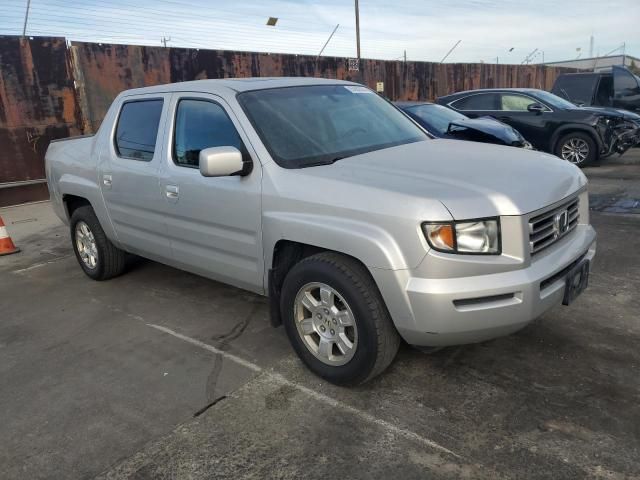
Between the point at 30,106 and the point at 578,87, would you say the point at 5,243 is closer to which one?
the point at 30,106

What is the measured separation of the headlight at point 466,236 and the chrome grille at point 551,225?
212 millimetres

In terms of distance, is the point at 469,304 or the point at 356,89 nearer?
the point at 469,304

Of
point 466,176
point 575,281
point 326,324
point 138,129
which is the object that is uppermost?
point 138,129

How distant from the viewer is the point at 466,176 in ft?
9.48

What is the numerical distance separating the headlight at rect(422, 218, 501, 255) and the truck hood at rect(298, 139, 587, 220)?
5 centimetres

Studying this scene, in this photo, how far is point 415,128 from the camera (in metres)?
4.20

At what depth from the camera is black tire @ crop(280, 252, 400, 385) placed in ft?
9.18

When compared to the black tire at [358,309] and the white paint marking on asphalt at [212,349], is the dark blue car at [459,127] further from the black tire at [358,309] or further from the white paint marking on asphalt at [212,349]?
the black tire at [358,309]

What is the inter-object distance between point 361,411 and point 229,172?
154 cm

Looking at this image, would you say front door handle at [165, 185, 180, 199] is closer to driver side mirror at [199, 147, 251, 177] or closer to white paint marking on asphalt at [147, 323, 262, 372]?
driver side mirror at [199, 147, 251, 177]

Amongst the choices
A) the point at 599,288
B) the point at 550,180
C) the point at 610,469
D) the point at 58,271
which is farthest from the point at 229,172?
the point at 58,271

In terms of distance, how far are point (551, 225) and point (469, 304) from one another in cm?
71

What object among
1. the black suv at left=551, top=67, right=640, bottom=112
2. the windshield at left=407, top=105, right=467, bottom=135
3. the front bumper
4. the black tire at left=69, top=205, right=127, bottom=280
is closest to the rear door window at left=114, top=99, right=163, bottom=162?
the black tire at left=69, top=205, right=127, bottom=280

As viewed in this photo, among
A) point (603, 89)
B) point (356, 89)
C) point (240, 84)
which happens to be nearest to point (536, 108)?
point (603, 89)
